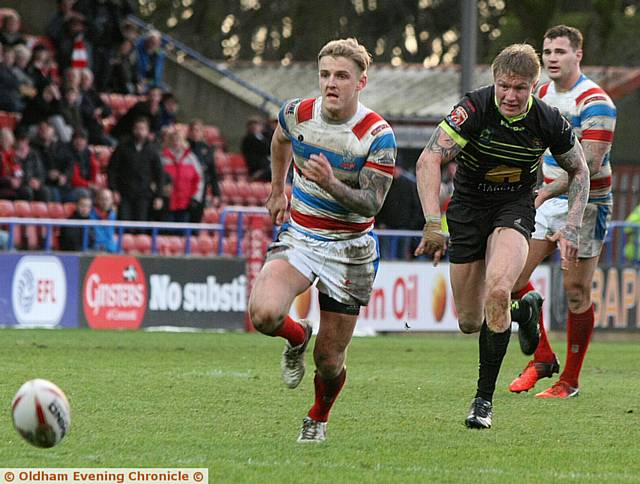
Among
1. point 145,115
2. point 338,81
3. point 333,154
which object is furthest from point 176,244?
point 338,81

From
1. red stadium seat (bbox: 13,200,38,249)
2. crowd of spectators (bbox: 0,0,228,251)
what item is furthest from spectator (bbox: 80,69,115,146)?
red stadium seat (bbox: 13,200,38,249)

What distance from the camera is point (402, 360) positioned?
46.5ft

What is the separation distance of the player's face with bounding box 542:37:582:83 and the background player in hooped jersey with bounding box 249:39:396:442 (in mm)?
2901

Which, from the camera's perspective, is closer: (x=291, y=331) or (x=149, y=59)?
(x=291, y=331)

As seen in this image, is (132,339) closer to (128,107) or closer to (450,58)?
(128,107)

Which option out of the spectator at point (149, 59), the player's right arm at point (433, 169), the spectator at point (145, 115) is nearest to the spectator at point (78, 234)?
the spectator at point (145, 115)

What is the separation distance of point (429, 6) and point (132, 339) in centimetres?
2582

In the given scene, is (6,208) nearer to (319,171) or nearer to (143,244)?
(143,244)

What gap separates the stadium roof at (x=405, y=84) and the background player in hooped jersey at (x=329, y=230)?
1974 centimetres

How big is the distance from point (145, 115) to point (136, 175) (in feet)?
7.76

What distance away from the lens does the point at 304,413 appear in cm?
908

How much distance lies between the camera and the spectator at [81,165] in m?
19.2

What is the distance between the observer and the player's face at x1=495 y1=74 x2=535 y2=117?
8.43m

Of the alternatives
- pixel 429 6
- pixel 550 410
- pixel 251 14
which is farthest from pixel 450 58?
pixel 550 410
